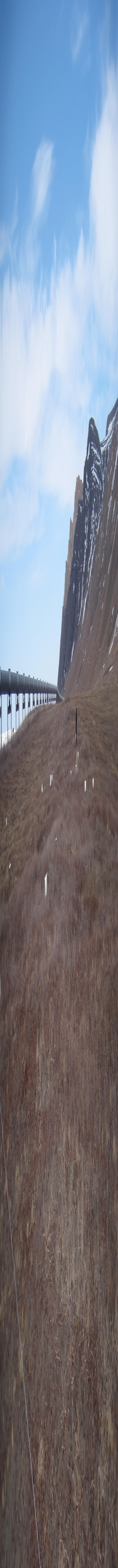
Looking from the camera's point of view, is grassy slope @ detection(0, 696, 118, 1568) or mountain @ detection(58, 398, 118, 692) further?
mountain @ detection(58, 398, 118, 692)

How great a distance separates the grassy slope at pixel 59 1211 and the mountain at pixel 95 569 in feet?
62.0

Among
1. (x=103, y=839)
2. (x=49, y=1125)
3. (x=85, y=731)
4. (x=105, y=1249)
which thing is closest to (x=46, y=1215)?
(x=105, y=1249)

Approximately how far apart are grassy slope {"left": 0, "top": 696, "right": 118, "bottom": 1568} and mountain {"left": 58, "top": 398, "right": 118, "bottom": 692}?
18907 mm

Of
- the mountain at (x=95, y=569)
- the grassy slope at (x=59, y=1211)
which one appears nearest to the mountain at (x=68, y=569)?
the mountain at (x=95, y=569)

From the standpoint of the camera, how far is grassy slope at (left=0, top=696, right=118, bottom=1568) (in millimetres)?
1272

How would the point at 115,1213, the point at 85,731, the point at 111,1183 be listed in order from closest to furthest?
the point at 115,1213, the point at 111,1183, the point at 85,731

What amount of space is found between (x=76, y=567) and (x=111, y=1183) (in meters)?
77.1

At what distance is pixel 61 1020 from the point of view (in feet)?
9.98

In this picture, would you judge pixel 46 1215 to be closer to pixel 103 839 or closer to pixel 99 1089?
pixel 99 1089

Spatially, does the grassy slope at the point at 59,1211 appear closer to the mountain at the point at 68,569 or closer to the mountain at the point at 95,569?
the mountain at the point at 95,569

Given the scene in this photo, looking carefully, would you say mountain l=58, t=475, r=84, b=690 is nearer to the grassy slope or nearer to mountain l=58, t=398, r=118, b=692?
mountain l=58, t=398, r=118, b=692

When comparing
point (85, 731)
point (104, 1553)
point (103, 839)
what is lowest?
point (104, 1553)

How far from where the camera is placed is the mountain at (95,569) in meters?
27.5

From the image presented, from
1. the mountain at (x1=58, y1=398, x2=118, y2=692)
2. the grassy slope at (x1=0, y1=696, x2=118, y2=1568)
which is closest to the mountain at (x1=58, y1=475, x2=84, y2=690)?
the mountain at (x1=58, y1=398, x2=118, y2=692)
